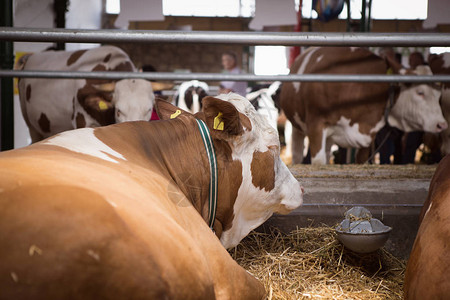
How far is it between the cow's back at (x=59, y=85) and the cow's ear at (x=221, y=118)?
366 cm

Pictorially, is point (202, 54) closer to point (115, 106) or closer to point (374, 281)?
point (115, 106)

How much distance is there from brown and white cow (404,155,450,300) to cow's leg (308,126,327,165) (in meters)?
3.33

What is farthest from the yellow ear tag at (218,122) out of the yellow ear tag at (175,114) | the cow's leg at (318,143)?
the cow's leg at (318,143)

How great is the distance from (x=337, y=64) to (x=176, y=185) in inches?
160

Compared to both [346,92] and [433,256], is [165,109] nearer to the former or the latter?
[433,256]

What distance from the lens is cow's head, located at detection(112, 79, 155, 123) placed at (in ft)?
16.7

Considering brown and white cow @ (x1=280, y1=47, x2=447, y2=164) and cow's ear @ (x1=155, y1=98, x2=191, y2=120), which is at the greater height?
cow's ear @ (x1=155, y1=98, x2=191, y2=120)

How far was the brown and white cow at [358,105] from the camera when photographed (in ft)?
17.5

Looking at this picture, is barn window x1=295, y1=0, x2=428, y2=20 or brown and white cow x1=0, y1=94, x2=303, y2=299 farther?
barn window x1=295, y1=0, x2=428, y2=20

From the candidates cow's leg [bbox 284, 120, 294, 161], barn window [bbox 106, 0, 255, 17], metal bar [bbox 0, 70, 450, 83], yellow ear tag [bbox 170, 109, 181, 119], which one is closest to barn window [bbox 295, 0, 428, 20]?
barn window [bbox 106, 0, 255, 17]

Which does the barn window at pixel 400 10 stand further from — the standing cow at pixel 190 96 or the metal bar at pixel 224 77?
the metal bar at pixel 224 77

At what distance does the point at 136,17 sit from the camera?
20.2 feet

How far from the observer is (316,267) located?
253 cm

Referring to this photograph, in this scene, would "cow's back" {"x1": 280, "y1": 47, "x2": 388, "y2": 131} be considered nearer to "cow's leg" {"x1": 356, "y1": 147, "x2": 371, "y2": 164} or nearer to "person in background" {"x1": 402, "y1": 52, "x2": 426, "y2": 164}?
"cow's leg" {"x1": 356, "y1": 147, "x2": 371, "y2": 164}
